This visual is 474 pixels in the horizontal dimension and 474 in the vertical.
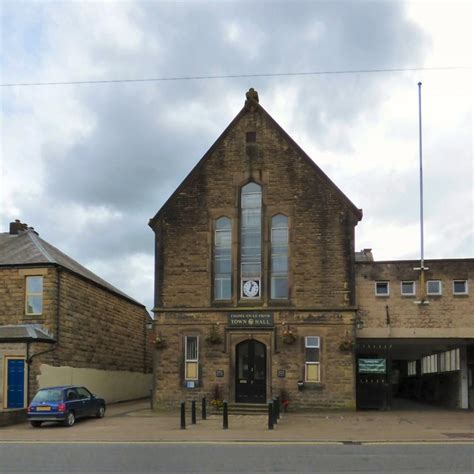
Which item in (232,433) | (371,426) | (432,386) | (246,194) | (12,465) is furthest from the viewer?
(432,386)

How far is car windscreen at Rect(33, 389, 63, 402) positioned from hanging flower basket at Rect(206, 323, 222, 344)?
6743 mm

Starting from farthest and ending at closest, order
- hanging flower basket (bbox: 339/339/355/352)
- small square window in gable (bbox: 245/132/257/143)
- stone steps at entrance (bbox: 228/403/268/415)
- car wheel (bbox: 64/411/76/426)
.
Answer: small square window in gable (bbox: 245/132/257/143), hanging flower basket (bbox: 339/339/355/352), stone steps at entrance (bbox: 228/403/268/415), car wheel (bbox: 64/411/76/426)

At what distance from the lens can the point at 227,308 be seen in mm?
27125

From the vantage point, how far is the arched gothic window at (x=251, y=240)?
27531mm

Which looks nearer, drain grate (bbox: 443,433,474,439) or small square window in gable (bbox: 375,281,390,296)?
drain grate (bbox: 443,433,474,439)

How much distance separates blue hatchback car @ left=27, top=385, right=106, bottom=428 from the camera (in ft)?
70.8

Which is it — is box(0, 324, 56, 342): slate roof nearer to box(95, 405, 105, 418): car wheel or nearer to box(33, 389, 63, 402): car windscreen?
box(95, 405, 105, 418): car wheel

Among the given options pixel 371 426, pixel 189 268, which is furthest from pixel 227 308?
pixel 371 426

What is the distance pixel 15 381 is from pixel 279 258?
11.8 metres

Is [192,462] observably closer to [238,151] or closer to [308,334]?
[308,334]

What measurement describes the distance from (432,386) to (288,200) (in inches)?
649

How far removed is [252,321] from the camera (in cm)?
2680

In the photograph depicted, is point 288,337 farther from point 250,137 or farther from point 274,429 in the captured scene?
point 250,137

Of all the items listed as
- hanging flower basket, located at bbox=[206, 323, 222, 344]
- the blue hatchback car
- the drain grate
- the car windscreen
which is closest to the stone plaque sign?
hanging flower basket, located at bbox=[206, 323, 222, 344]
